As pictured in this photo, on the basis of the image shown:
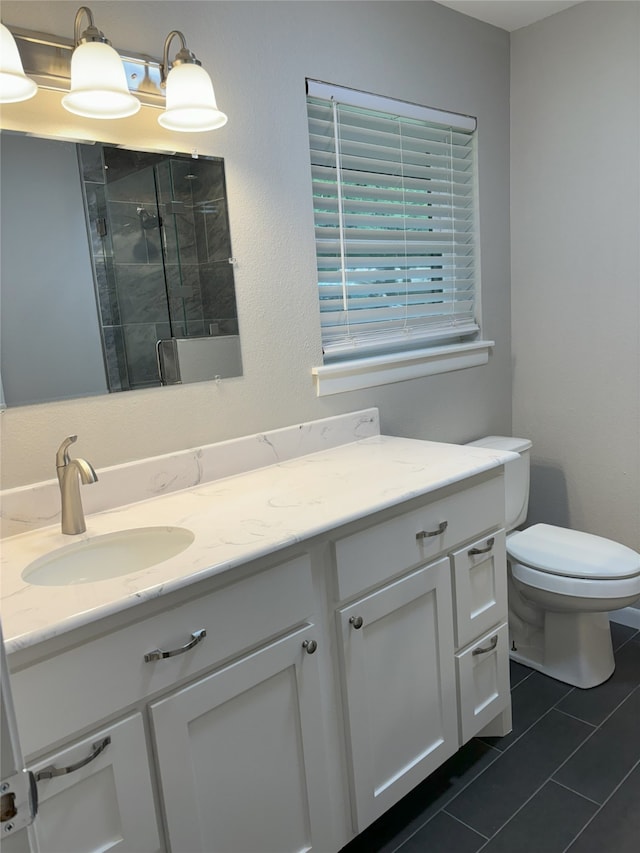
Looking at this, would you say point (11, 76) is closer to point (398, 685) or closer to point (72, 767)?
point (72, 767)

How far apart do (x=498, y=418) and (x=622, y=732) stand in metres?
1.30

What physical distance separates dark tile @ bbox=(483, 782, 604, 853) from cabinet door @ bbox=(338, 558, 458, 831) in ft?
0.73

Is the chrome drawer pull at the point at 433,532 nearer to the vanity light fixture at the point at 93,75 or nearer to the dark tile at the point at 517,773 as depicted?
the dark tile at the point at 517,773

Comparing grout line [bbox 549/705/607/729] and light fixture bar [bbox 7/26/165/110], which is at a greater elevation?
light fixture bar [bbox 7/26/165/110]

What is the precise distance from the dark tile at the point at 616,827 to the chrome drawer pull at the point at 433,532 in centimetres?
82

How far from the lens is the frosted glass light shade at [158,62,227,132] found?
150 centimetres

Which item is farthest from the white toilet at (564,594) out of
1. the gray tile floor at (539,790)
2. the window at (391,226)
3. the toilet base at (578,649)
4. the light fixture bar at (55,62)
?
the light fixture bar at (55,62)

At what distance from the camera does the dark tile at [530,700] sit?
1.97 meters

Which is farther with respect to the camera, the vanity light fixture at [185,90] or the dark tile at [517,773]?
the dark tile at [517,773]

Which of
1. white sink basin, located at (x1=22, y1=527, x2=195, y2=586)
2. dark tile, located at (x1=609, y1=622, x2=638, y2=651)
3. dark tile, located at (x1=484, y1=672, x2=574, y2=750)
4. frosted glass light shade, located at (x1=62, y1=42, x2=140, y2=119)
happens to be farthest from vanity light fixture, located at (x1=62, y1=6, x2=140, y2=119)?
dark tile, located at (x1=609, y1=622, x2=638, y2=651)

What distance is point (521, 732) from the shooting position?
6.51 feet

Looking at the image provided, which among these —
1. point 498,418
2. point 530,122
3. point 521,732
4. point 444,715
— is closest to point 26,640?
point 444,715

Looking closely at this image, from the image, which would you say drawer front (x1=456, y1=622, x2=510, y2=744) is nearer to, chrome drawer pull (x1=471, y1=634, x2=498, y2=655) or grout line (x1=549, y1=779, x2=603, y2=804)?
chrome drawer pull (x1=471, y1=634, x2=498, y2=655)

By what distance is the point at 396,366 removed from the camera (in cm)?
228
